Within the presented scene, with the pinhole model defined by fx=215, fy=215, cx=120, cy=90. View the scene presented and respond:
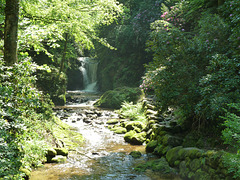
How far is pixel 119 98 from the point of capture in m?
16.7

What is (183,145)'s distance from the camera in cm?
677

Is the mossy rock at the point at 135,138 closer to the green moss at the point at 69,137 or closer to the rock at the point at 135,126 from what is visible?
the rock at the point at 135,126

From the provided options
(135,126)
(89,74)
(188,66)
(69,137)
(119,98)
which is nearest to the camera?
(188,66)

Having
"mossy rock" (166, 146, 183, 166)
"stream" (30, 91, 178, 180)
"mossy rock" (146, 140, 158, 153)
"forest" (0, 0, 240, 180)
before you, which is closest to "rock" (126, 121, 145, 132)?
"stream" (30, 91, 178, 180)

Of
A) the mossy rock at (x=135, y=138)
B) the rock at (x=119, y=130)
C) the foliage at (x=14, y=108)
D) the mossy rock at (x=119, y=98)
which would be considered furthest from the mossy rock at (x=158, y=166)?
the mossy rock at (x=119, y=98)

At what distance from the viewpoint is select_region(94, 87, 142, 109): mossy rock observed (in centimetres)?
1648

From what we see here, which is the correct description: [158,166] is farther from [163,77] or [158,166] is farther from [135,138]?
[163,77]

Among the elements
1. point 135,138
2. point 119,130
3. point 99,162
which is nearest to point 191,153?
point 99,162

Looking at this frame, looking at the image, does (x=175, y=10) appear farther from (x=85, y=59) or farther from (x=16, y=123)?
(x=85, y=59)

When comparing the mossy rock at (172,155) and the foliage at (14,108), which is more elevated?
the foliage at (14,108)

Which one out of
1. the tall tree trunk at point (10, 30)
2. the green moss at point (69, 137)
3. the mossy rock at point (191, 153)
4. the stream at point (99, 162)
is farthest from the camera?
the green moss at point (69, 137)

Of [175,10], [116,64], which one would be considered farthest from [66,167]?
[116,64]

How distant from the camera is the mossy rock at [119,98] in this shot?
16484 mm

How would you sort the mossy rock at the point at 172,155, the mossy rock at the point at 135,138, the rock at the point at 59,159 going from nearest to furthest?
the mossy rock at the point at 172,155 → the rock at the point at 59,159 → the mossy rock at the point at 135,138
